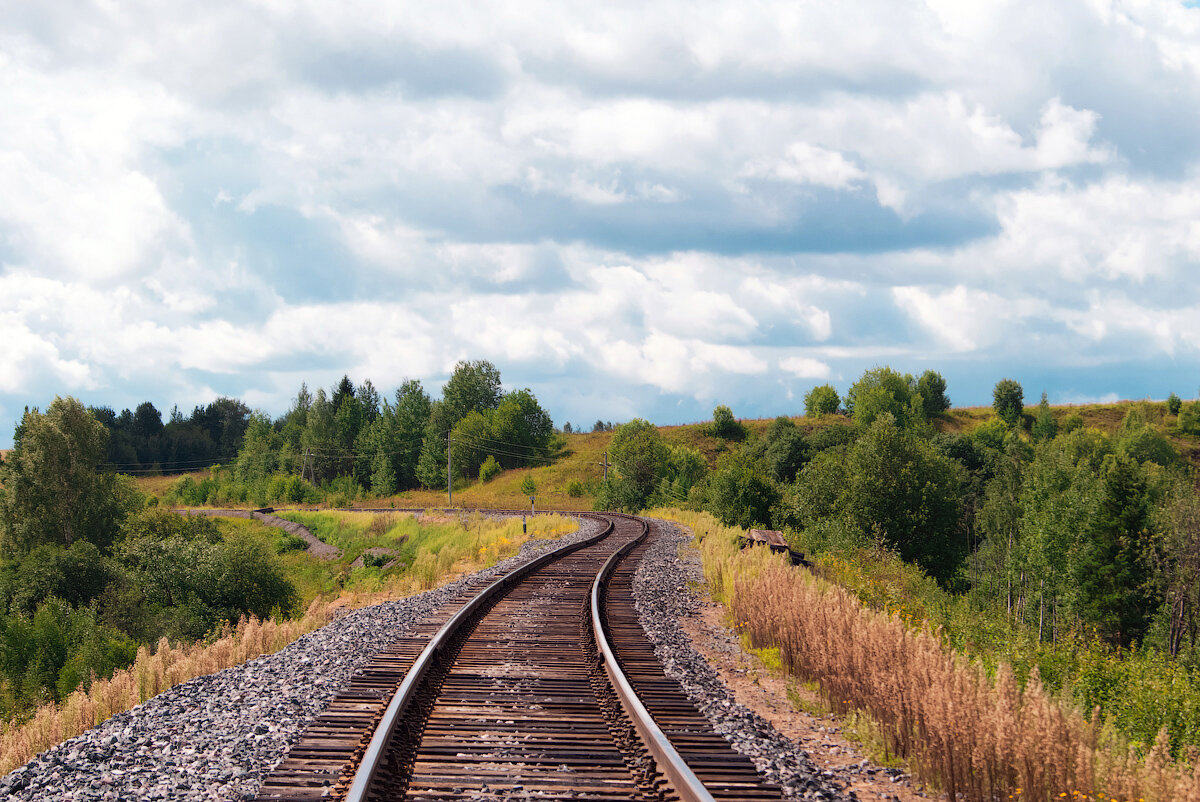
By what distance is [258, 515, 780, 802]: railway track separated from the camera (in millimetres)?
5312

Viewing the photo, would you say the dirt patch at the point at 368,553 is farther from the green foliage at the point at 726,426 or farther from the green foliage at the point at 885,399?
the green foliage at the point at 885,399

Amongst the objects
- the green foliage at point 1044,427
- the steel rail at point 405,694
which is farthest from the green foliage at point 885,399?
the steel rail at point 405,694

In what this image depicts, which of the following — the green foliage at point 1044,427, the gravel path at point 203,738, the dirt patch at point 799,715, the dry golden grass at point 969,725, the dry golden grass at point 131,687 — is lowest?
the dry golden grass at point 131,687

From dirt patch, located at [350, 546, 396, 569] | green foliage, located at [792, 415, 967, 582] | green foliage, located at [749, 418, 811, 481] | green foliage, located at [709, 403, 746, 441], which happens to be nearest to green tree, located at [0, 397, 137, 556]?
dirt patch, located at [350, 546, 396, 569]

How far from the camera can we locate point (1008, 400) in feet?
405

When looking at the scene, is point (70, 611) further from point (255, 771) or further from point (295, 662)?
point (255, 771)

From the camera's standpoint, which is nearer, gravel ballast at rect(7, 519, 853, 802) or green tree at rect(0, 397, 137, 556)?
gravel ballast at rect(7, 519, 853, 802)

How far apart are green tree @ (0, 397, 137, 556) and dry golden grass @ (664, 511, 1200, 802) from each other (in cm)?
→ 4718

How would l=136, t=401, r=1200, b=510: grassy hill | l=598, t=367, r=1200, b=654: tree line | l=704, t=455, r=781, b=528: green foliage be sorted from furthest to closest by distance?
1. l=136, t=401, r=1200, b=510: grassy hill
2. l=598, t=367, r=1200, b=654: tree line
3. l=704, t=455, r=781, b=528: green foliage

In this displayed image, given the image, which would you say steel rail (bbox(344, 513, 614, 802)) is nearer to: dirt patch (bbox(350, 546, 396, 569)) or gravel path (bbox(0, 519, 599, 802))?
gravel path (bbox(0, 519, 599, 802))

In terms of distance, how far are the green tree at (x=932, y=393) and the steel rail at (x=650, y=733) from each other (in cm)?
12445

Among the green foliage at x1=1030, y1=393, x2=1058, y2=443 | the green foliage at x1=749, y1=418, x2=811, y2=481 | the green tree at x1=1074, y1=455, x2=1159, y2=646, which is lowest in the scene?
the green tree at x1=1074, y1=455, x2=1159, y2=646

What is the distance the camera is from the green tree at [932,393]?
415 feet

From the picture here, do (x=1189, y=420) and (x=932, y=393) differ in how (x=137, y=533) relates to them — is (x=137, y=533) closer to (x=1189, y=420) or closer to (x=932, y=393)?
(x=932, y=393)
